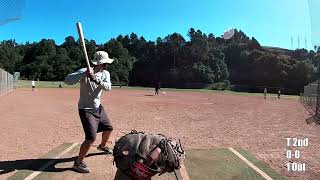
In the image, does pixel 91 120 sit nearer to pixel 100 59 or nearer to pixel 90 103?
pixel 90 103

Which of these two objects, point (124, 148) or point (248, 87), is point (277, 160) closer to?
point (124, 148)

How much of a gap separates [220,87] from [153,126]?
210 feet

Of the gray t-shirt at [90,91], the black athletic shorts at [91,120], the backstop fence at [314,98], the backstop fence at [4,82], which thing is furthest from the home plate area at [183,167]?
the backstop fence at [4,82]

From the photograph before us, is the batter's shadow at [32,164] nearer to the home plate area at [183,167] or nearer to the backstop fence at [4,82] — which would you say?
the home plate area at [183,167]

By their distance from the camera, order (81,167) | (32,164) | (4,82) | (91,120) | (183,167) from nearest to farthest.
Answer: (81,167) → (91,120) → (183,167) → (32,164) → (4,82)

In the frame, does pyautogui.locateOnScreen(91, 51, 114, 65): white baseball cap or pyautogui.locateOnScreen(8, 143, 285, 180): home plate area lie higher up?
pyautogui.locateOnScreen(91, 51, 114, 65): white baseball cap

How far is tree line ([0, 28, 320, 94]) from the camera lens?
77.6 metres

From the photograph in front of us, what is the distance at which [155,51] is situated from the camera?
9800 cm

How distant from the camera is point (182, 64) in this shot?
92688 millimetres

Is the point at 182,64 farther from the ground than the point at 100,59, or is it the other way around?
the point at 182,64

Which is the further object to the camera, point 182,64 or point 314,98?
point 182,64

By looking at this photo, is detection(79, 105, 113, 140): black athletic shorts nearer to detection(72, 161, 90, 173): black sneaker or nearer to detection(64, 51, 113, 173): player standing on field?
detection(64, 51, 113, 173): player standing on field

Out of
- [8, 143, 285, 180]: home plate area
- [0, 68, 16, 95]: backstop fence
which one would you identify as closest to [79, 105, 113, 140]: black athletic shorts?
[8, 143, 285, 180]: home plate area

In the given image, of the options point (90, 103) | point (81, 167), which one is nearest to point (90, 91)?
point (90, 103)
